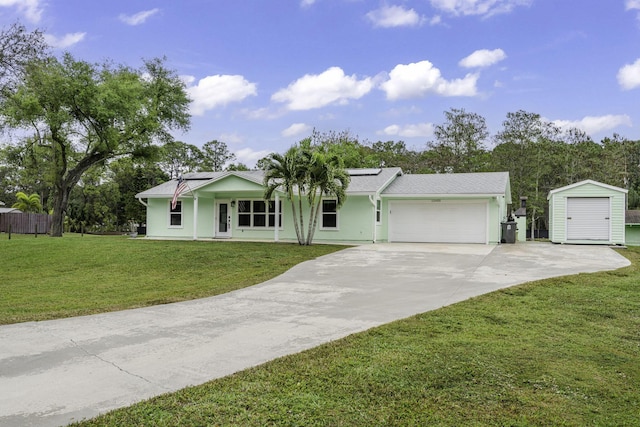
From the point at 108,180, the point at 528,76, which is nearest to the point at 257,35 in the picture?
the point at 528,76

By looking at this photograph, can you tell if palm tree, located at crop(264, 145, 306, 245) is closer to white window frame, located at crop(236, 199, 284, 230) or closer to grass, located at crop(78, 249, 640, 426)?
white window frame, located at crop(236, 199, 284, 230)

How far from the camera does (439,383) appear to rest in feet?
12.3

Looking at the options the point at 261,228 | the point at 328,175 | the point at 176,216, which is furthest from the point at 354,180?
the point at 176,216

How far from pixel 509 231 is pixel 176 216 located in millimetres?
16094

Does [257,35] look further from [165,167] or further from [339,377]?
[165,167]

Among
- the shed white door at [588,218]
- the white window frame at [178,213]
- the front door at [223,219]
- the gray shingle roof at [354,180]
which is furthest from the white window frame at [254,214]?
the shed white door at [588,218]

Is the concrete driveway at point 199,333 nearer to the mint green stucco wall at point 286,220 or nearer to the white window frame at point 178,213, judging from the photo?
the mint green stucco wall at point 286,220

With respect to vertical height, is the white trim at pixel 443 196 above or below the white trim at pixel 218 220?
above

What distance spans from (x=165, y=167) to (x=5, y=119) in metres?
24.5

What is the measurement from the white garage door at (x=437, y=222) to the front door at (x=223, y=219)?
7960 mm

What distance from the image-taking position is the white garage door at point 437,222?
61.7 ft

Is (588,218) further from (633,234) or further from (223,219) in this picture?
(223,219)

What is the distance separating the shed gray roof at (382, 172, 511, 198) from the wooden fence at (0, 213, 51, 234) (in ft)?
75.6

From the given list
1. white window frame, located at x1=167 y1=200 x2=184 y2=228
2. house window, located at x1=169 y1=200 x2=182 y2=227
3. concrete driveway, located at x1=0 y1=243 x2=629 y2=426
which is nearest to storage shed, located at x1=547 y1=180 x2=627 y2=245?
concrete driveway, located at x1=0 y1=243 x2=629 y2=426
